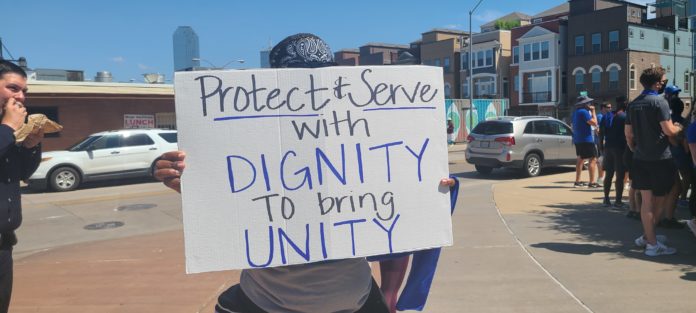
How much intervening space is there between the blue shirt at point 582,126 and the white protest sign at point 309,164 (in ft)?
29.1

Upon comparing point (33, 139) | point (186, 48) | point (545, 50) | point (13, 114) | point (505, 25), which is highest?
point (505, 25)

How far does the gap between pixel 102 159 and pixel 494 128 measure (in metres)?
10.5

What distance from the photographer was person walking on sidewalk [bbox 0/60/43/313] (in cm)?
260

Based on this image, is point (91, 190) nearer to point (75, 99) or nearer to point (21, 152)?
point (75, 99)

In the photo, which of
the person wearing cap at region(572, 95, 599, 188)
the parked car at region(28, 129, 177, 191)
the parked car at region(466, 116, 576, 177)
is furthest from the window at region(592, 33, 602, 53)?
the parked car at region(28, 129, 177, 191)

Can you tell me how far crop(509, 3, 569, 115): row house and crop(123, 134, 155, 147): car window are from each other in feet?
137

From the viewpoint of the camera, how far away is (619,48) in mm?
44875

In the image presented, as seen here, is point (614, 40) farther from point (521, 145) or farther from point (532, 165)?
point (521, 145)

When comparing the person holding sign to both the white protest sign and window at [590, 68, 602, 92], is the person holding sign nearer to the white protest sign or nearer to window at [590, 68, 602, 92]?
the white protest sign

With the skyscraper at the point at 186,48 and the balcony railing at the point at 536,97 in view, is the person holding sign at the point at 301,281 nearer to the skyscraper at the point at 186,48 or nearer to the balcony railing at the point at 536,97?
the skyscraper at the point at 186,48

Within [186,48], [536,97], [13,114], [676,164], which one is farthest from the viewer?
[536,97]

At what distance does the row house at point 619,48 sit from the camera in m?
44.7

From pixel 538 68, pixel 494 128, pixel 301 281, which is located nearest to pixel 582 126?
pixel 494 128

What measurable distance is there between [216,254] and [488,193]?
912 centimetres
